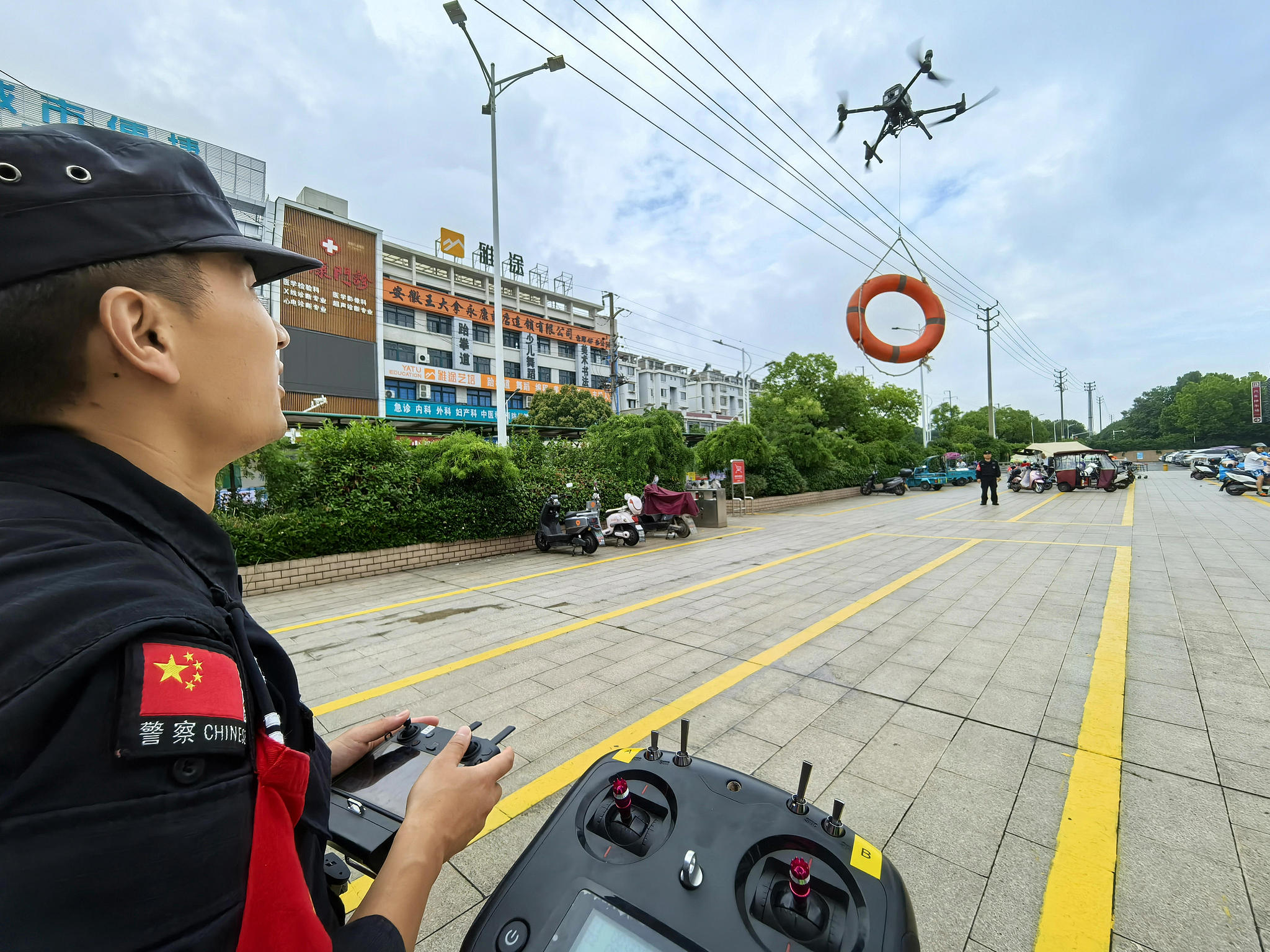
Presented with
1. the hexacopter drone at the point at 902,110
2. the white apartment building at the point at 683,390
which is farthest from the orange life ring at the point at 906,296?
A: the white apartment building at the point at 683,390

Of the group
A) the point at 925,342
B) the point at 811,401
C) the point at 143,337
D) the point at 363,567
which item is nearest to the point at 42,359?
the point at 143,337

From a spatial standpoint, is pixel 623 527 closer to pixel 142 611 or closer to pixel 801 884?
pixel 801 884

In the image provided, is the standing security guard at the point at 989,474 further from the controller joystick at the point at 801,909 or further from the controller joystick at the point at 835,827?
the controller joystick at the point at 801,909

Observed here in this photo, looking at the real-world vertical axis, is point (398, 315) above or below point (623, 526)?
above

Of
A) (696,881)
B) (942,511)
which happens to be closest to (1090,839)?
(696,881)

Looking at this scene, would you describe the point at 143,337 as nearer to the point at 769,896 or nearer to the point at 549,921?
the point at 549,921
